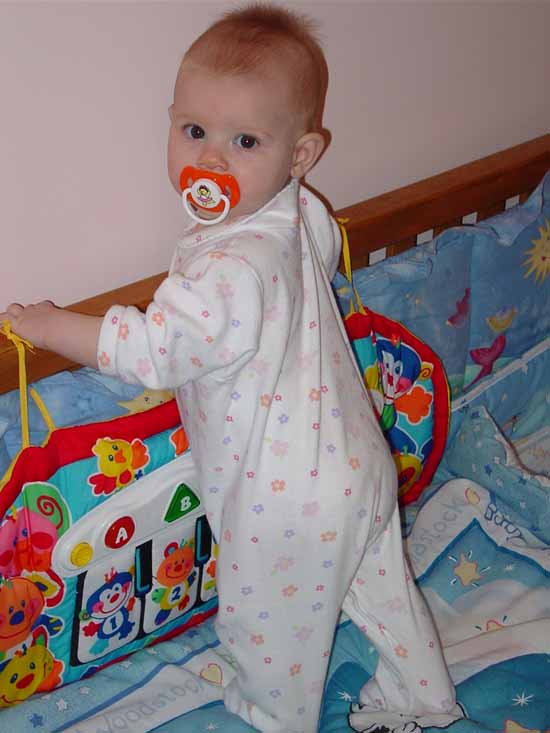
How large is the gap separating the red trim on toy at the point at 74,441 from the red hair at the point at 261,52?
41 cm

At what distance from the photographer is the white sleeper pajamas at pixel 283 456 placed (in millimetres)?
858

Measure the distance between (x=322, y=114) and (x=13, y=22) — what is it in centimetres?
49

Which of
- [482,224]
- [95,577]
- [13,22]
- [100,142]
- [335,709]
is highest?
[13,22]

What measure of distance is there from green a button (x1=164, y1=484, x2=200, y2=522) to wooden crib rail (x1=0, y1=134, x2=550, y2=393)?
0.68 ft

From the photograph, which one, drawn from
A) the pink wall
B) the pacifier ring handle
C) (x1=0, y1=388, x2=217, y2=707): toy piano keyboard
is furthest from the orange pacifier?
(x1=0, y1=388, x2=217, y2=707): toy piano keyboard

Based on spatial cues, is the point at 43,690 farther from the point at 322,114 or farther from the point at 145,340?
the point at 322,114

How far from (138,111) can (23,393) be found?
0.37 m

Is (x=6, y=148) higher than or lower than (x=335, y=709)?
higher

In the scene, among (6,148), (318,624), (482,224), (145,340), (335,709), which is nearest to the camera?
(145,340)

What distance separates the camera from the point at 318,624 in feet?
3.47

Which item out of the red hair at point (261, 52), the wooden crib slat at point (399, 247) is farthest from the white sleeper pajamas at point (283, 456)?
the wooden crib slat at point (399, 247)

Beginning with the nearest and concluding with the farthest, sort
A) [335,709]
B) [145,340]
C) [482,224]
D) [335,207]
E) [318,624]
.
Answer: [145,340] < [318,624] < [335,709] < [335,207] < [482,224]

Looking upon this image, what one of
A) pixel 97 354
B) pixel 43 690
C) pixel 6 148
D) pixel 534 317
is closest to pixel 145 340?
pixel 97 354

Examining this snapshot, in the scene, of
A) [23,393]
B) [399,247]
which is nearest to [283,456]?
[23,393]
